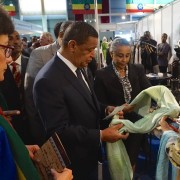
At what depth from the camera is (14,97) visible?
1.93m

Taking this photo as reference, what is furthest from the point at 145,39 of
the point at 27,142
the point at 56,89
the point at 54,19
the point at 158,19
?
the point at 54,19

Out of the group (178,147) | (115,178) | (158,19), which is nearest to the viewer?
(178,147)

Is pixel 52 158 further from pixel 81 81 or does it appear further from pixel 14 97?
pixel 14 97

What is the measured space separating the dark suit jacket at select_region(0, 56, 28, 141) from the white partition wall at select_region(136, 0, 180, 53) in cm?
561

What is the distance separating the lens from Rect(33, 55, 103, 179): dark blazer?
1255mm

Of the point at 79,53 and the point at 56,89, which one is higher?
the point at 79,53

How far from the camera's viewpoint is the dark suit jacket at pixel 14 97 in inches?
73.7

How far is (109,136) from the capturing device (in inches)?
54.5

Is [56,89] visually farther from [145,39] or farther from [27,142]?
[145,39]

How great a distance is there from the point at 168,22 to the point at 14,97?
6.56 metres

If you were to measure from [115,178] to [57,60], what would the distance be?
830 mm

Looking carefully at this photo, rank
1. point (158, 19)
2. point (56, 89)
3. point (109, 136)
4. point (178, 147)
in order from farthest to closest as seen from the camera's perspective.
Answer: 1. point (158, 19)
2. point (109, 136)
3. point (56, 89)
4. point (178, 147)

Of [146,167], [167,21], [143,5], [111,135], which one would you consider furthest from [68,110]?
[143,5]

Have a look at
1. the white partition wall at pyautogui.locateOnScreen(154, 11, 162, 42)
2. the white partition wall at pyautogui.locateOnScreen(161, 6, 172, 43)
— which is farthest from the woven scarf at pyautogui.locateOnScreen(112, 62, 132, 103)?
the white partition wall at pyautogui.locateOnScreen(154, 11, 162, 42)
